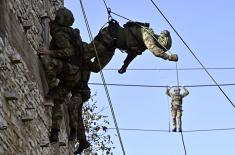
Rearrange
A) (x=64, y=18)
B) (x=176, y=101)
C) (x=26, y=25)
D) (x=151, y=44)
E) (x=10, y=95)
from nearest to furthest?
(x=10, y=95), (x=26, y=25), (x=64, y=18), (x=151, y=44), (x=176, y=101)

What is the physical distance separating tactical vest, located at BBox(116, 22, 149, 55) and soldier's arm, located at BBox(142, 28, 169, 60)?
4.5 inches

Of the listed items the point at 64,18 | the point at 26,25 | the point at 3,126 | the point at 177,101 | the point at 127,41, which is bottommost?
the point at 3,126

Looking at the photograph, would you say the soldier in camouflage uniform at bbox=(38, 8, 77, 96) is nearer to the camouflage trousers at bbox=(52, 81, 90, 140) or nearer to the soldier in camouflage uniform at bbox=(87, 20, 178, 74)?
the camouflage trousers at bbox=(52, 81, 90, 140)

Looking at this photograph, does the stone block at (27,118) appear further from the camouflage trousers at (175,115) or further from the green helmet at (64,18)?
the camouflage trousers at (175,115)

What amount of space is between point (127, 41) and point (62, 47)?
136cm

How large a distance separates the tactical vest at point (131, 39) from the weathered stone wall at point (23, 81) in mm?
1232

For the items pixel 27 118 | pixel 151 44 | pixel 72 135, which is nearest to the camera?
pixel 27 118

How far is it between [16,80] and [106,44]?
318cm

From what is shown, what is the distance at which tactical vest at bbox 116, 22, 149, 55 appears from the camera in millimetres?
11716

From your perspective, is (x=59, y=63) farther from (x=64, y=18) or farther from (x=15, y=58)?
(x=15, y=58)

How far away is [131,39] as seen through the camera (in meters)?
11.8

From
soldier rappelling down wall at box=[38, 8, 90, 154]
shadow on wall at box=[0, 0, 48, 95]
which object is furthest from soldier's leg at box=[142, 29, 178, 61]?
shadow on wall at box=[0, 0, 48, 95]

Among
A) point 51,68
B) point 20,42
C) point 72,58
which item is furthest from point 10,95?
point 72,58

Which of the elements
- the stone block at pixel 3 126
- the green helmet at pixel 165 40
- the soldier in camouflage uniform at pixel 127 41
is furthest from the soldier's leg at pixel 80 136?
the stone block at pixel 3 126
